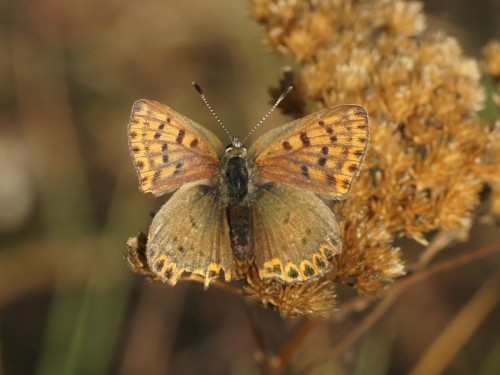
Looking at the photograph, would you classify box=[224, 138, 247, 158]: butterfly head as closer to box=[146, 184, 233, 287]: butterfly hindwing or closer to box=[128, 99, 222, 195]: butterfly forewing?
box=[128, 99, 222, 195]: butterfly forewing

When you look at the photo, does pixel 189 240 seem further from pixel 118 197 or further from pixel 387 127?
pixel 118 197

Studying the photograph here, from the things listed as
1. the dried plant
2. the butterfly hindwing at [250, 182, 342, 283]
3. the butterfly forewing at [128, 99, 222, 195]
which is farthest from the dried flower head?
the butterfly forewing at [128, 99, 222, 195]

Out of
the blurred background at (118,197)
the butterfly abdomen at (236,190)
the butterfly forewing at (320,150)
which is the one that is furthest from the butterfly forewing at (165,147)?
the blurred background at (118,197)

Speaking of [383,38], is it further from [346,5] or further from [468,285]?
[468,285]

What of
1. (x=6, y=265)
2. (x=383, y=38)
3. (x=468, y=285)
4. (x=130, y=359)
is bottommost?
(x=130, y=359)

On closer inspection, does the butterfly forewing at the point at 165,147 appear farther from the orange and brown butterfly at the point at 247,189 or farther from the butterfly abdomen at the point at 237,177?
the butterfly abdomen at the point at 237,177

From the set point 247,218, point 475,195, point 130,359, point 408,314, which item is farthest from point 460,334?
point 130,359
